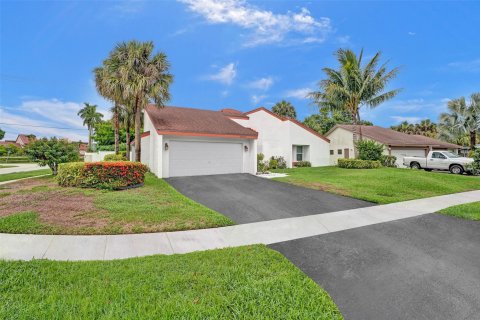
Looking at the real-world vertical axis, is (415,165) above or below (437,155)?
below

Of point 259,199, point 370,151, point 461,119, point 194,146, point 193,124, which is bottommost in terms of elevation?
point 259,199

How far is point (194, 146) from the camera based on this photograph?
14.5m

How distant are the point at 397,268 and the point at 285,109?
40112mm

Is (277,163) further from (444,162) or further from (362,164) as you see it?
(444,162)

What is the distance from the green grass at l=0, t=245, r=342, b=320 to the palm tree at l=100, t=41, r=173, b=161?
12792mm

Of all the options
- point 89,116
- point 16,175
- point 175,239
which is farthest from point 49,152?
point 89,116

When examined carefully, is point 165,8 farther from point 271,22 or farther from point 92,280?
point 92,280

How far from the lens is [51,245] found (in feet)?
14.8

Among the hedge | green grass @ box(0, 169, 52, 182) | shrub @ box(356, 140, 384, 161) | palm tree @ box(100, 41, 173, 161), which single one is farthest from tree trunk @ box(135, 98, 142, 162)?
shrub @ box(356, 140, 384, 161)

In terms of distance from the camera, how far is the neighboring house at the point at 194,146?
13.5 meters

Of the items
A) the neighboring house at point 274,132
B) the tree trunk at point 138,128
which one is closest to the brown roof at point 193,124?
the tree trunk at point 138,128

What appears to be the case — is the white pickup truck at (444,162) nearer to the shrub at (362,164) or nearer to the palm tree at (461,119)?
the shrub at (362,164)

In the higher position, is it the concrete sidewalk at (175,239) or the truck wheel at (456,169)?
the truck wheel at (456,169)

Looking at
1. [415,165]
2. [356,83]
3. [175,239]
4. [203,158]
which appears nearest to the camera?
[175,239]
